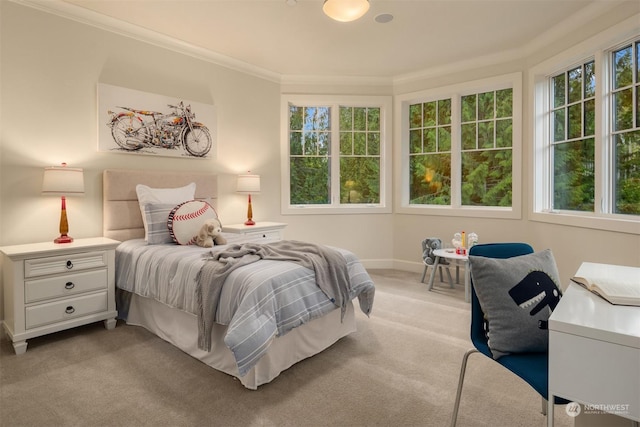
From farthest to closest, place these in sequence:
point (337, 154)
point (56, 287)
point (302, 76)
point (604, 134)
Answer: point (337, 154)
point (302, 76)
point (604, 134)
point (56, 287)

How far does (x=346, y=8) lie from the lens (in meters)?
2.70

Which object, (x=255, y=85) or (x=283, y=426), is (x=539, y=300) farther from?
(x=255, y=85)

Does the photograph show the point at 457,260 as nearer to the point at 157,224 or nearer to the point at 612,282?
the point at 612,282

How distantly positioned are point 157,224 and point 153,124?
1.19 meters

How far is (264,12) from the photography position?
128 inches

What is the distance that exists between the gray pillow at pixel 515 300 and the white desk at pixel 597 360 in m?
0.38

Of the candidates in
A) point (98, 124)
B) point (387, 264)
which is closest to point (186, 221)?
point (98, 124)

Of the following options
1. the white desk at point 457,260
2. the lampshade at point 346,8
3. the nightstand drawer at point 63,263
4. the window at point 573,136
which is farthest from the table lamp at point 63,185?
the window at point 573,136

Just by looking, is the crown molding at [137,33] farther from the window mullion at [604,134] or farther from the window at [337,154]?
the window mullion at [604,134]

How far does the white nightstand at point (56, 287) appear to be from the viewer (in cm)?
253

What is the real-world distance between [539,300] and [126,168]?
143 inches

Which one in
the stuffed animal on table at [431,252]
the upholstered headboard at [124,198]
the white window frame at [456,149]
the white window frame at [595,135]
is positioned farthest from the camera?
the stuffed animal on table at [431,252]

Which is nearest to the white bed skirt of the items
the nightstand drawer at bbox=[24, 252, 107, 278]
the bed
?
the bed

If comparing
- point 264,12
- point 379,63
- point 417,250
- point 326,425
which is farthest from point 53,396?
point 379,63
